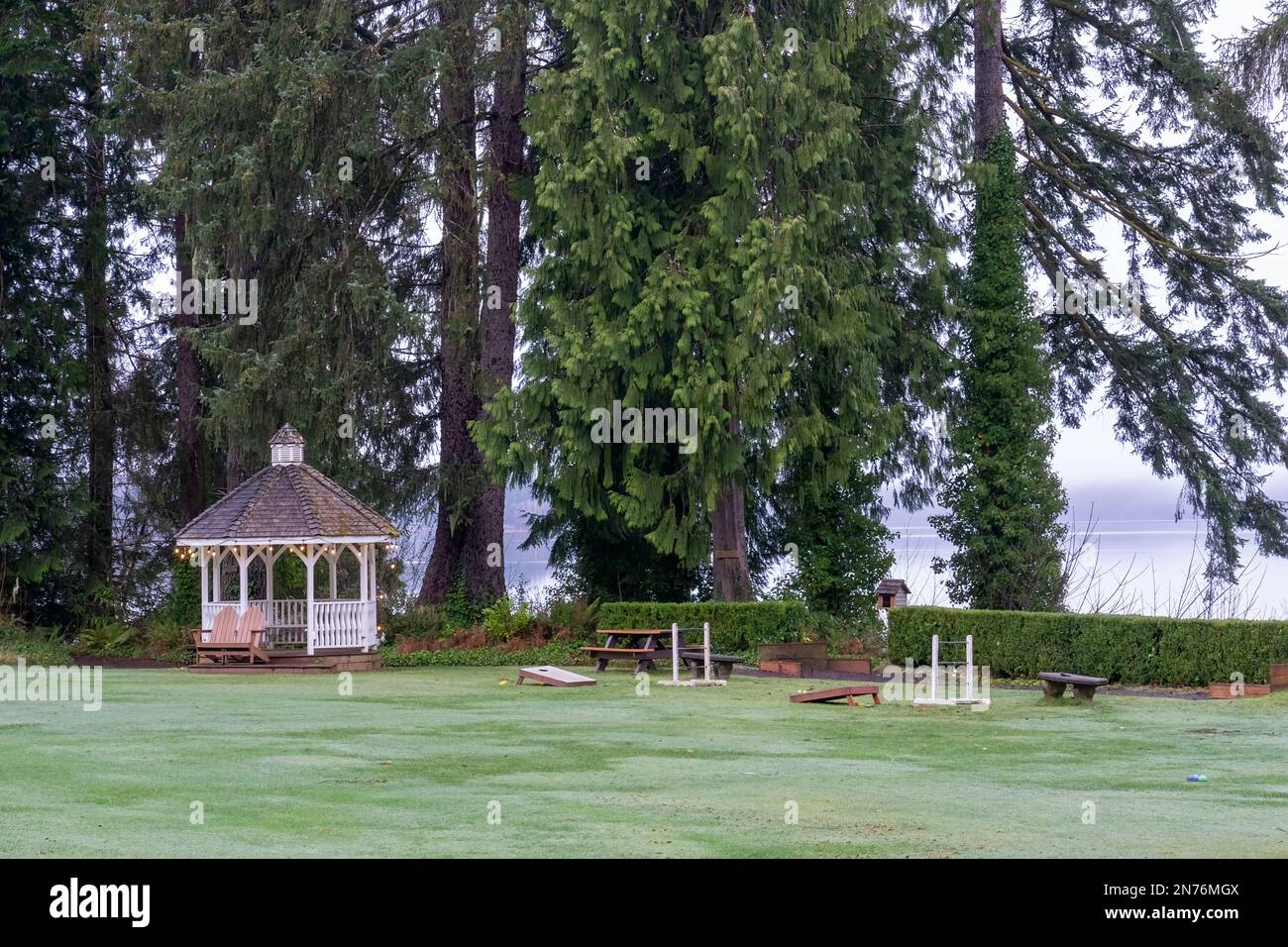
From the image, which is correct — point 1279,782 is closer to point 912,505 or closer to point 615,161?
point 615,161

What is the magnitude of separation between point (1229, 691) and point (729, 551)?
32.8 ft

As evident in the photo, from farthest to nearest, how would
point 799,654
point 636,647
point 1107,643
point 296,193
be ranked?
point 296,193
point 636,647
point 799,654
point 1107,643

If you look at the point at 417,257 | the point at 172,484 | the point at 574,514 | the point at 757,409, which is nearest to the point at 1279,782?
the point at 757,409

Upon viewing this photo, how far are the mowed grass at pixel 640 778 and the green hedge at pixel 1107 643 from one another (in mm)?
1186

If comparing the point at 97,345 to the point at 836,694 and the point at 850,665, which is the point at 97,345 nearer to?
the point at 850,665

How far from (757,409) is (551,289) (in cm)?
469

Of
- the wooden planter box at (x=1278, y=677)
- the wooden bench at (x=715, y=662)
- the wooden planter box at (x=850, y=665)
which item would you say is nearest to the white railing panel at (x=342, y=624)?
the wooden bench at (x=715, y=662)

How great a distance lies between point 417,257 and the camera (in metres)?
32.7

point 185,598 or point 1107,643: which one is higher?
point 185,598

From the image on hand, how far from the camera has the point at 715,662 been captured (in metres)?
22.5

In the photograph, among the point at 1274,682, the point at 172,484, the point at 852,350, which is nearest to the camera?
the point at 1274,682

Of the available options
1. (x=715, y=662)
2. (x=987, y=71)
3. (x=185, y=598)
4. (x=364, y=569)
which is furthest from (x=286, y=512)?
(x=987, y=71)

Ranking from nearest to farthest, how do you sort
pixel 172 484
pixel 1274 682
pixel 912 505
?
pixel 1274 682 → pixel 912 505 → pixel 172 484

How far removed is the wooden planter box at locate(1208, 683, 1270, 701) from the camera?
1892 centimetres
